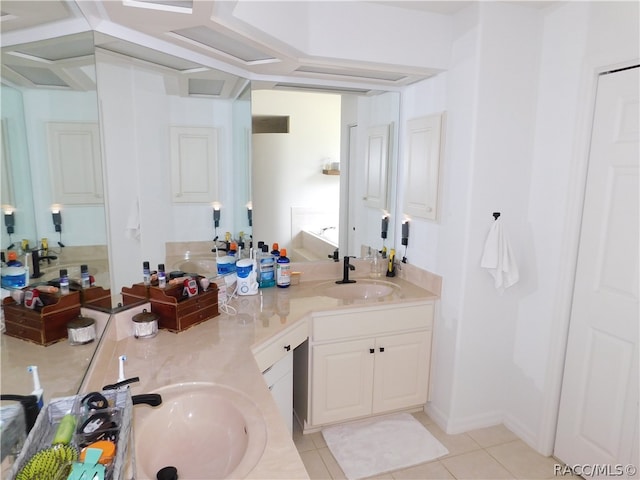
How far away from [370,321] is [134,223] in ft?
4.45

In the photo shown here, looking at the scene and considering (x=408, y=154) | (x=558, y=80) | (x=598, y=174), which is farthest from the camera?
(x=408, y=154)

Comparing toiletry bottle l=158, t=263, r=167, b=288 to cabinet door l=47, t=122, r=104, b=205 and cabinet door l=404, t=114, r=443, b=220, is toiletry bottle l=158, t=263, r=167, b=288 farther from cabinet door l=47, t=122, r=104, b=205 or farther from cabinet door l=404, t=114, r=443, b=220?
cabinet door l=404, t=114, r=443, b=220

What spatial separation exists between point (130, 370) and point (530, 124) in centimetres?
227

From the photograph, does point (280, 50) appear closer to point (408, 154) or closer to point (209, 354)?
point (408, 154)

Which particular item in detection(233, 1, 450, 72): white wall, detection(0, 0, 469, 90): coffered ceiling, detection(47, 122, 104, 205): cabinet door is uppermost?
detection(233, 1, 450, 72): white wall

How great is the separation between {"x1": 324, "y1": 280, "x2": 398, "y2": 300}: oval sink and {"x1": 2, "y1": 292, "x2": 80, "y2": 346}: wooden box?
1.56 metres

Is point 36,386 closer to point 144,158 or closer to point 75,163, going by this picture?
point 75,163

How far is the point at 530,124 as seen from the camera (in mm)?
2277

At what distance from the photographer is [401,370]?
2.53 m

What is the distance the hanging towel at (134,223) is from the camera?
1979 millimetres

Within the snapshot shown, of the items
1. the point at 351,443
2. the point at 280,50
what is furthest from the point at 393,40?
the point at 351,443

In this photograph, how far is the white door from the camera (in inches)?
73.5

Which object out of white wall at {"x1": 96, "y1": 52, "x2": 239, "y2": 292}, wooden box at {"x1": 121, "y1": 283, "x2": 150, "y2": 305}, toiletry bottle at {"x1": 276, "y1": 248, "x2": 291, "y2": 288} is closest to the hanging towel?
white wall at {"x1": 96, "y1": 52, "x2": 239, "y2": 292}

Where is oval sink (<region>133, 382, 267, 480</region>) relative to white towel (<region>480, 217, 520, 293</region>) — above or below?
below
